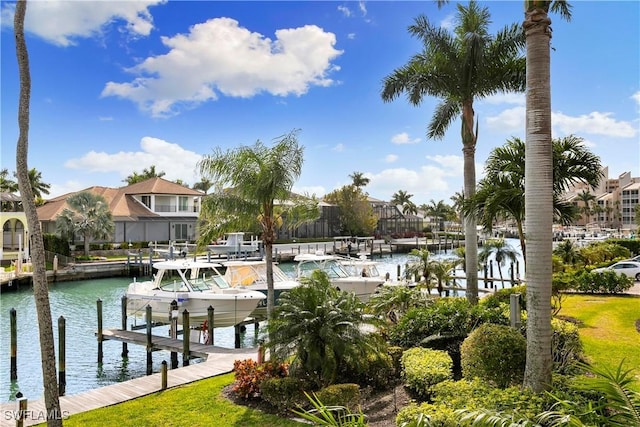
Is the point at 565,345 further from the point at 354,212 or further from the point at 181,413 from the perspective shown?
the point at 354,212

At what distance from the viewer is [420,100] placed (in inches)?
715

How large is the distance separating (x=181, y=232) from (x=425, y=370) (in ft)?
168

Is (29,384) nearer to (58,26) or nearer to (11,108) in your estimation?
(11,108)

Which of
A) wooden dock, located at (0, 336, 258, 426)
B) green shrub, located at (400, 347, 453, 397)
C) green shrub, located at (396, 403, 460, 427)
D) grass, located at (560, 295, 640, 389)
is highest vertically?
green shrub, located at (396, 403, 460, 427)

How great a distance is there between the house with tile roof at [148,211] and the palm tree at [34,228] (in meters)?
45.0

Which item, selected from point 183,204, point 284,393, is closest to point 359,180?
point 183,204

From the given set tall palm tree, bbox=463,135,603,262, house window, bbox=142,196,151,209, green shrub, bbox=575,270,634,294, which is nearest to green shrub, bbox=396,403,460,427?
tall palm tree, bbox=463,135,603,262

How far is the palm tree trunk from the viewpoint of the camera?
6879 millimetres

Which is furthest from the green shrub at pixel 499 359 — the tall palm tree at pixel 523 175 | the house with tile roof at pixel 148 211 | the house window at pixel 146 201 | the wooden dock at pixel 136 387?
the house window at pixel 146 201

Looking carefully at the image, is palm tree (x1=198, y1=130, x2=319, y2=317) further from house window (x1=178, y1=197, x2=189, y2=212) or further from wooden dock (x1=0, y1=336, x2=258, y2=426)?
house window (x1=178, y1=197, x2=189, y2=212)

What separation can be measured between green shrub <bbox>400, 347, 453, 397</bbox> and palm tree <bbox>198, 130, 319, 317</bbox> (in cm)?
525

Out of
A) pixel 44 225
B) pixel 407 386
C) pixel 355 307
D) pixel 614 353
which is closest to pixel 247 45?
pixel 355 307

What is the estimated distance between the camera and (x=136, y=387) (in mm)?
11773

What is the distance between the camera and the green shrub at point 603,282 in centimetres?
2164
